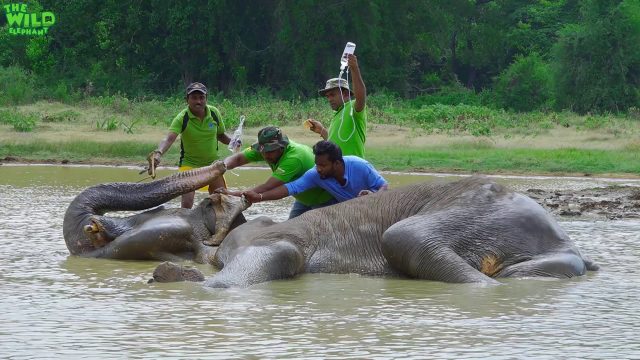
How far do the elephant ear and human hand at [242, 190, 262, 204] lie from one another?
0.04 metres

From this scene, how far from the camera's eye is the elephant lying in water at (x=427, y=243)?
8.02 metres

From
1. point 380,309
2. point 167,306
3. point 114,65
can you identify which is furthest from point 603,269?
point 114,65

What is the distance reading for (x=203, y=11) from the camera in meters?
41.1

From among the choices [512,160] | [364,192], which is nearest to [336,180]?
[364,192]

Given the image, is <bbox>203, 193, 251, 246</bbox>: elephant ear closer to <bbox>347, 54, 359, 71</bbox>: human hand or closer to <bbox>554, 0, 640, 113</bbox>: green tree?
<bbox>347, 54, 359, 71</bbox>: human hand

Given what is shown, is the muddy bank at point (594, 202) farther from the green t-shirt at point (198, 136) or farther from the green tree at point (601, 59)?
the green tree at point (601, 59)

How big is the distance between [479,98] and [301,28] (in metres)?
6.75

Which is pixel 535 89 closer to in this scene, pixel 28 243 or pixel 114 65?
pixel 114 65

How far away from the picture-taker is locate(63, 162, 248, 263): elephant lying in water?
357 inches

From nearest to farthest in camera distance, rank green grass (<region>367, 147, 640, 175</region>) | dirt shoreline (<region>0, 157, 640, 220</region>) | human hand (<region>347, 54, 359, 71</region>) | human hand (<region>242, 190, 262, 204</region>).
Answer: human hand (<region>242, 190, 262, 204</region>)
human hand (<region>347, 54, 359, 71</region>)
dirt shoreline (<region>0, 157, 640, 220</region>)
green grass (<region>367, 147, 640, 175</region>)

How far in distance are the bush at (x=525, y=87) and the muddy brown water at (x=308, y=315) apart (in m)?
30.3

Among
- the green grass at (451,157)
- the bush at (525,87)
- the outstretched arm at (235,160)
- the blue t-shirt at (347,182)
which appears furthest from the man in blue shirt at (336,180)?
the bush at (525,87)

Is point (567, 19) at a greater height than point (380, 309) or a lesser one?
greater
